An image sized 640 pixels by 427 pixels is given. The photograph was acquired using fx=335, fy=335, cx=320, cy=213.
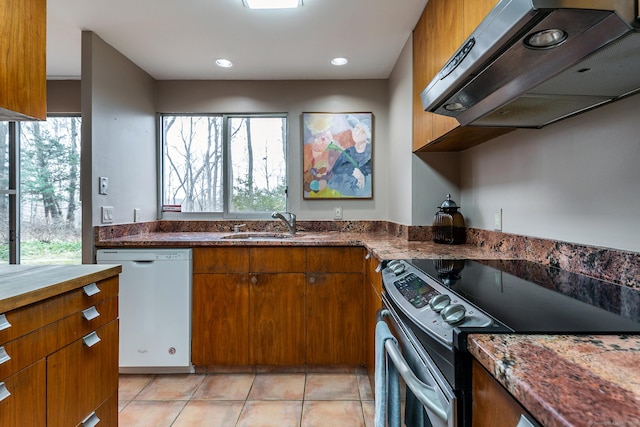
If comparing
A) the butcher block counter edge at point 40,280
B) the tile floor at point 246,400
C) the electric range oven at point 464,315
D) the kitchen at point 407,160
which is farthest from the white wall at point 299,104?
the butcher block counter edge at point 40,280

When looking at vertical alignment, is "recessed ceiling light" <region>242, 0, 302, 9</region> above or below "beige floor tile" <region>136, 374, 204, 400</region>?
above

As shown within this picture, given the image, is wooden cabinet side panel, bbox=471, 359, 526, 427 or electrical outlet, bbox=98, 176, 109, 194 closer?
wooden cabinet side panel, bbox=471, 359, 526, 427

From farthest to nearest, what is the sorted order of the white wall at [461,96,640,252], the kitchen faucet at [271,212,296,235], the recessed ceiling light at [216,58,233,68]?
the kitchen faucet at [271,212,296,235]
the recessed ceiling light at [216,58,233,68]
the white wall at [461,96,640,252]

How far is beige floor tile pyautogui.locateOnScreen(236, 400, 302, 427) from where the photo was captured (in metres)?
1.80

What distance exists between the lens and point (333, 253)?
2301 millimetres

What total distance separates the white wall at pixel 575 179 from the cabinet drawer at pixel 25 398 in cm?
187

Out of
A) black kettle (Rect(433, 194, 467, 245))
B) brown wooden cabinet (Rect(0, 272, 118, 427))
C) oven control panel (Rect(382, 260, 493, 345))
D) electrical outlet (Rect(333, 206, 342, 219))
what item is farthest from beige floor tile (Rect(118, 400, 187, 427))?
black kettle (Rect(433, 194, 467, 245))

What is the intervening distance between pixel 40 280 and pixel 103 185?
4.27 feet

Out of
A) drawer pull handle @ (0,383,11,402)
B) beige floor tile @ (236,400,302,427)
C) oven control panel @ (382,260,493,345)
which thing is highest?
oven control panel @ (382,260,493,345)

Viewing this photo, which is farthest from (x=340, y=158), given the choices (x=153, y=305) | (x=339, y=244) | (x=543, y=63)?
(x=543, y=63)

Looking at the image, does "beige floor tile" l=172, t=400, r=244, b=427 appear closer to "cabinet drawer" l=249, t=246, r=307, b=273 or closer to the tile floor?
the tile floor

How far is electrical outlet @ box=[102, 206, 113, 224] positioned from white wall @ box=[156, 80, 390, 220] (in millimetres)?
1119

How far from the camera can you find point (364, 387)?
7.03 ft

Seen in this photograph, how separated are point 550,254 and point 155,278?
2262 millimetres
